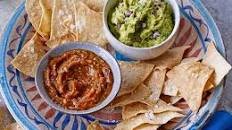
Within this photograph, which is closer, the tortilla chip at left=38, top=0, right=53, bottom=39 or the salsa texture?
the salsa texture

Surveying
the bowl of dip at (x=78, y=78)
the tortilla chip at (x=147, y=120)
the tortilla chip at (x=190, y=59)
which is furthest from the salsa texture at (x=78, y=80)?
the tortilla chip at (x=190, y=59)

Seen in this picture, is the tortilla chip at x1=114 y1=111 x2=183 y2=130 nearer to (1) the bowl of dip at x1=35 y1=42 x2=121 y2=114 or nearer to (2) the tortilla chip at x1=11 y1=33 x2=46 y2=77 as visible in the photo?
(1) the bowl of dip at x1=35 y1=42 x2=121 y2=114

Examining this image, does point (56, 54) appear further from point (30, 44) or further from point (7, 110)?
point (7, 110)

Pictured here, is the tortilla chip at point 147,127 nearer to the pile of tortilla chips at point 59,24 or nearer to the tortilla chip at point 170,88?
the tortilla chip at point 170,88

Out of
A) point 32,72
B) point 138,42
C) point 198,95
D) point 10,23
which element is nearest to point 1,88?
point 32,72

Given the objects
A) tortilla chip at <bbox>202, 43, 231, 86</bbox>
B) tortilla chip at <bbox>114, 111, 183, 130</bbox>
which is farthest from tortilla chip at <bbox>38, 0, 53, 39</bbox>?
tortilla chip at <bbox>202, 43, 231, 86</bbox>
